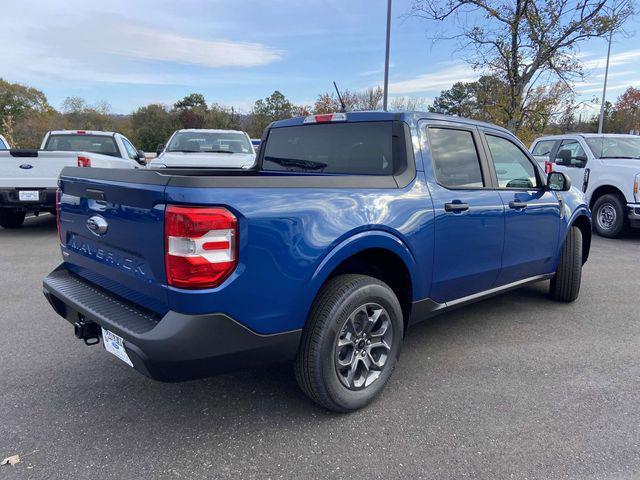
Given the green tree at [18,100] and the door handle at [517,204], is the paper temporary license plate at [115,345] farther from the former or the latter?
the green tree at [18,100]

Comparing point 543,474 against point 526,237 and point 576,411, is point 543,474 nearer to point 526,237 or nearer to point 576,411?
point 576,411

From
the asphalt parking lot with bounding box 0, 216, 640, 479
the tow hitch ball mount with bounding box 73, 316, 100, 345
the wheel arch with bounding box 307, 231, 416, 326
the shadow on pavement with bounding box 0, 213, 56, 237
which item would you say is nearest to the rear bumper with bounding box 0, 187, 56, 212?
the shadow on pavement with bounding box 0, 213, 56, 237

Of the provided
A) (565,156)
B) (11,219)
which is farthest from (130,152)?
(565,156)

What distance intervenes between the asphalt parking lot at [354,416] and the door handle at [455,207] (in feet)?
3.79

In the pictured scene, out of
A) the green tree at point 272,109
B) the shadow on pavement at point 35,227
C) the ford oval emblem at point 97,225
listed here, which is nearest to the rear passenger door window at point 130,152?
the shadow on pavement at point 35,227

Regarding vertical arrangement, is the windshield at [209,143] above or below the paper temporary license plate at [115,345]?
above

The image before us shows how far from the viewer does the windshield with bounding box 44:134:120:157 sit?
393 inches

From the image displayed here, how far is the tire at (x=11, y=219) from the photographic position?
347 inches

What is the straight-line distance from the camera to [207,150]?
9.58 meters

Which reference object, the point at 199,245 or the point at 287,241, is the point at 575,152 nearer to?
the point at 287,241

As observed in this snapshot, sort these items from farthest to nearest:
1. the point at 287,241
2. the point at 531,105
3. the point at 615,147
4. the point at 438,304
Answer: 1. the point at 531,105
2. the point at 615,147
3. the point at 438,304
4. the point at 287,241

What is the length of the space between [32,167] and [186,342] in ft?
23.0

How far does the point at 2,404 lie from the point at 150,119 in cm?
5146

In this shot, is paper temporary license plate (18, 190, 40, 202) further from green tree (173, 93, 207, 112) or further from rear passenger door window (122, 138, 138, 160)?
green tree (173, 93, 207, 112)
